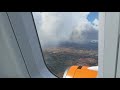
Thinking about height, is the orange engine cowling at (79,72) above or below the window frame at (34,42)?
below

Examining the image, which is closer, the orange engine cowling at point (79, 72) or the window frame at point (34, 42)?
the window frame at point (34, 42)

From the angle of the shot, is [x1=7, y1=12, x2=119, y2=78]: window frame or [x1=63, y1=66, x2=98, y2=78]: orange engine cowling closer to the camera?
[x1=7, y1=12, x2=119, y2=78]: window frame

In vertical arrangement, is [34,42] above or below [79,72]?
above

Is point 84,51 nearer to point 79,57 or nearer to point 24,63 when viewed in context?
point 79,57

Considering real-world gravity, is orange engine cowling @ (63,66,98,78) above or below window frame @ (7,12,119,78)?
below
